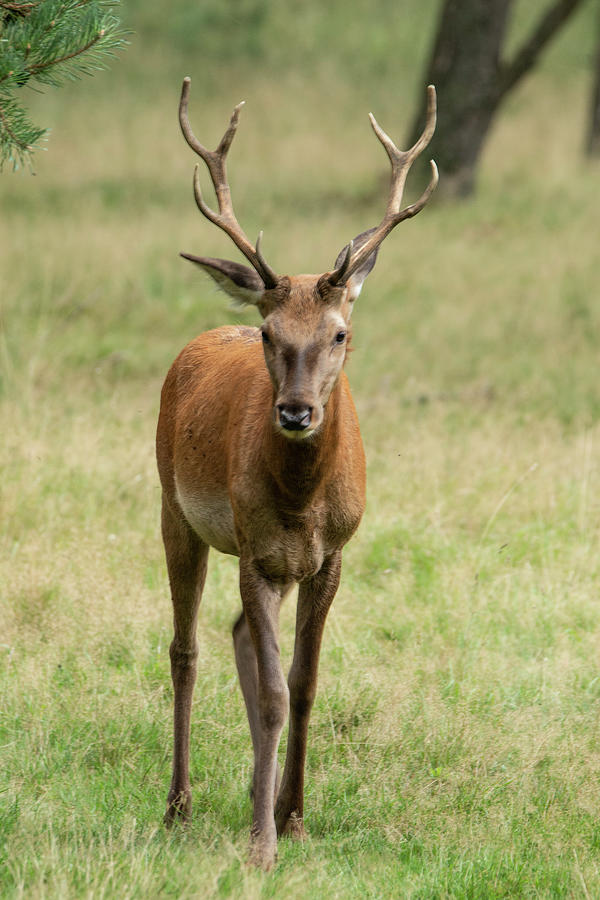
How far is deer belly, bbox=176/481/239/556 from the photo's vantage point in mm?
4551

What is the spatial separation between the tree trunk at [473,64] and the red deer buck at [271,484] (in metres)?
11.2

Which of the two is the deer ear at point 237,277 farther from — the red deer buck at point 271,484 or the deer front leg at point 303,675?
the deer front leg at point 303,675

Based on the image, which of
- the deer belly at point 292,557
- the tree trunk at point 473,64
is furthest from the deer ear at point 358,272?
the tree trunk at point 473,64

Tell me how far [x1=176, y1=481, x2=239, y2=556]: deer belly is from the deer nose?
0.77 metres

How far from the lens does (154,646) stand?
5.65 meters

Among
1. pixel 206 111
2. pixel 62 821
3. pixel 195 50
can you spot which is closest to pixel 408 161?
pixel 62 821

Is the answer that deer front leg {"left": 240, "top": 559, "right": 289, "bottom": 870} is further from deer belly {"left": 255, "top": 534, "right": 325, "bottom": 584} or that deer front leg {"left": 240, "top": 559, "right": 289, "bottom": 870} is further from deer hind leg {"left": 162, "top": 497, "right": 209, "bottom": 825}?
deer hind leg {"left": 162, "top": 497, "right": 209, "bottom": 825}

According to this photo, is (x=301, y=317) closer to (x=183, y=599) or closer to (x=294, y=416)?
(x=294, y=416)

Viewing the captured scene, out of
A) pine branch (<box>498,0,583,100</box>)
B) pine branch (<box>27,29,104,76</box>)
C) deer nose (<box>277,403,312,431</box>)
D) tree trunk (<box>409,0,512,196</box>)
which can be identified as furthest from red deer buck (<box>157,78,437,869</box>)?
pine branch (<box>498,0,583,100</box>)

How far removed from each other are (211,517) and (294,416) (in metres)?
0.91

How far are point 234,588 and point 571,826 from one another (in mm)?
2546

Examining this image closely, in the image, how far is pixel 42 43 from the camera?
441 centimetres

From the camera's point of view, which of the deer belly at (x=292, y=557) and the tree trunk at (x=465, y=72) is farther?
the tree trunk at (x=465, y=72)

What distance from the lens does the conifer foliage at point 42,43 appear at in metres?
4.38
